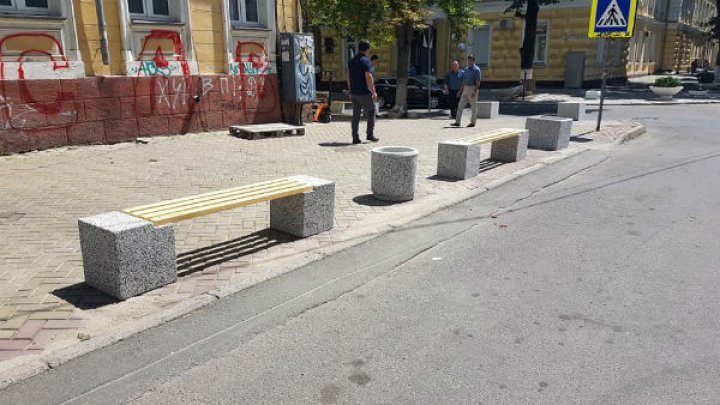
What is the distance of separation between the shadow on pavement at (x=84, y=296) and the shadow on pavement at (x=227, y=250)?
0.65 meters

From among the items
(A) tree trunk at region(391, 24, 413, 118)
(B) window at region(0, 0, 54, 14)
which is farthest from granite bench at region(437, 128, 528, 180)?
(A) tree trunk at region(391, 24, 413, 118)

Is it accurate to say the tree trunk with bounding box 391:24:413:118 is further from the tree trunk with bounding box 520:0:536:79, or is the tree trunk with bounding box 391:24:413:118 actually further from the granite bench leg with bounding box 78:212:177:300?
the granite bench leg with bounding box 78:212:177:300

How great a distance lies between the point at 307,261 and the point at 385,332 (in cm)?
145

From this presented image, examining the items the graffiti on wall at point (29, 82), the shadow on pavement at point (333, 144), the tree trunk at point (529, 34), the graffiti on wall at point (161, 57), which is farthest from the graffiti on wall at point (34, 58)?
the tree trunk at point (529, 34)

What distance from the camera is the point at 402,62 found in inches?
721

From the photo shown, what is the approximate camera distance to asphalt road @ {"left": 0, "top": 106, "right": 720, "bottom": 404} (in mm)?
3223

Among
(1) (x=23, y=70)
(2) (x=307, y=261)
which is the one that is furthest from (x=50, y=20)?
(2) (x=307, y=261)

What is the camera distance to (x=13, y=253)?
5.27 m

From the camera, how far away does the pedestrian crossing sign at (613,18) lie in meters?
11.8

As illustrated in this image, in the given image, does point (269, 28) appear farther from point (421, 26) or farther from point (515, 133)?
point (515, 133)

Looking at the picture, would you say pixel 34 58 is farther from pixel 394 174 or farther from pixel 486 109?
pixel 486 109

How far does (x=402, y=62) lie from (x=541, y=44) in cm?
1673

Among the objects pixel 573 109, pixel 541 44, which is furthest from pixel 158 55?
pixel 541 44

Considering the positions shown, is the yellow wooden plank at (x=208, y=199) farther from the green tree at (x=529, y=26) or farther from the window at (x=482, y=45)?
the window at (x=482, y=45)
